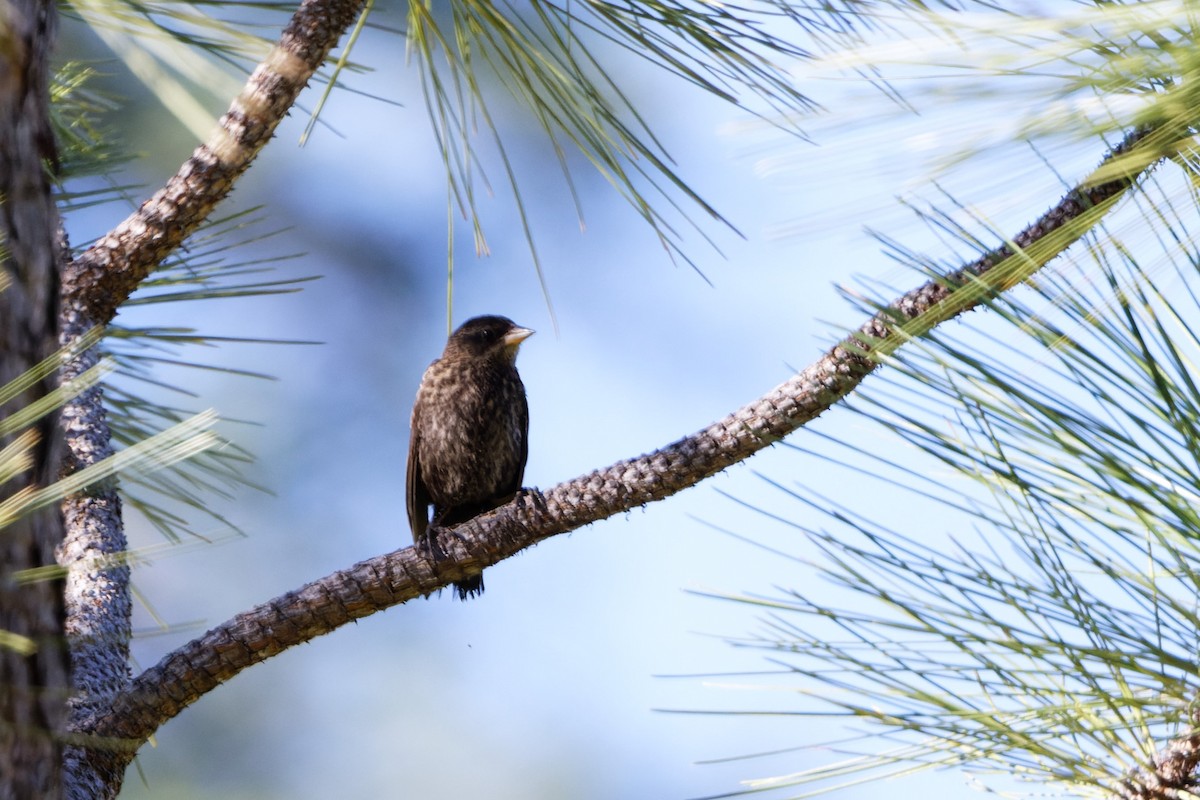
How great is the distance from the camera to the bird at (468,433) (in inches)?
149

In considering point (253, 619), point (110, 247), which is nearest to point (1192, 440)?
point (253, 619)

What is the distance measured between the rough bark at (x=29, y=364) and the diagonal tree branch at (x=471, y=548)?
0.60 meters

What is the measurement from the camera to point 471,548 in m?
2.12

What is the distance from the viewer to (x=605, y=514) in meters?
1.93

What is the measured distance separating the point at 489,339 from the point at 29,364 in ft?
9.71

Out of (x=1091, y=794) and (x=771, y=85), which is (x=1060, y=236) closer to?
(x=1091, y=794)

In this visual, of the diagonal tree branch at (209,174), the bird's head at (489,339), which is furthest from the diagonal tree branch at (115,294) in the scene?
the bird's head at (489,339)

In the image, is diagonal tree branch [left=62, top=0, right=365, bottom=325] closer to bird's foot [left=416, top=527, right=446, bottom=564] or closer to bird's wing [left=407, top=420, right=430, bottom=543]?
bird's foot [left=416, top=527, right=446, bottom=564]

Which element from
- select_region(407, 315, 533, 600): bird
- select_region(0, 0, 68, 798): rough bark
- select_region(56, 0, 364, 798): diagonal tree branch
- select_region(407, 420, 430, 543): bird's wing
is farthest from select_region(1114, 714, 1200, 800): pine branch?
select_region(407, 420, 430, 543): bird's wing

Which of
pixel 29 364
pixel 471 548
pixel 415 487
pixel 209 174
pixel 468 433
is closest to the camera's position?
pixel 29 364

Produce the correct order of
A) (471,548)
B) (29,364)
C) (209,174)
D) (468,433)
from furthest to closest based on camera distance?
(468,433) → (471,548) → (209,174) → (29,364)

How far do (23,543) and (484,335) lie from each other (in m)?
3.03

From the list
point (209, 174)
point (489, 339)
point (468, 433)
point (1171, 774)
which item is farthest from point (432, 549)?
point (489, 339)

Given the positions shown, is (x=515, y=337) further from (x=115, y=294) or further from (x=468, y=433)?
(x=115, y=294)
